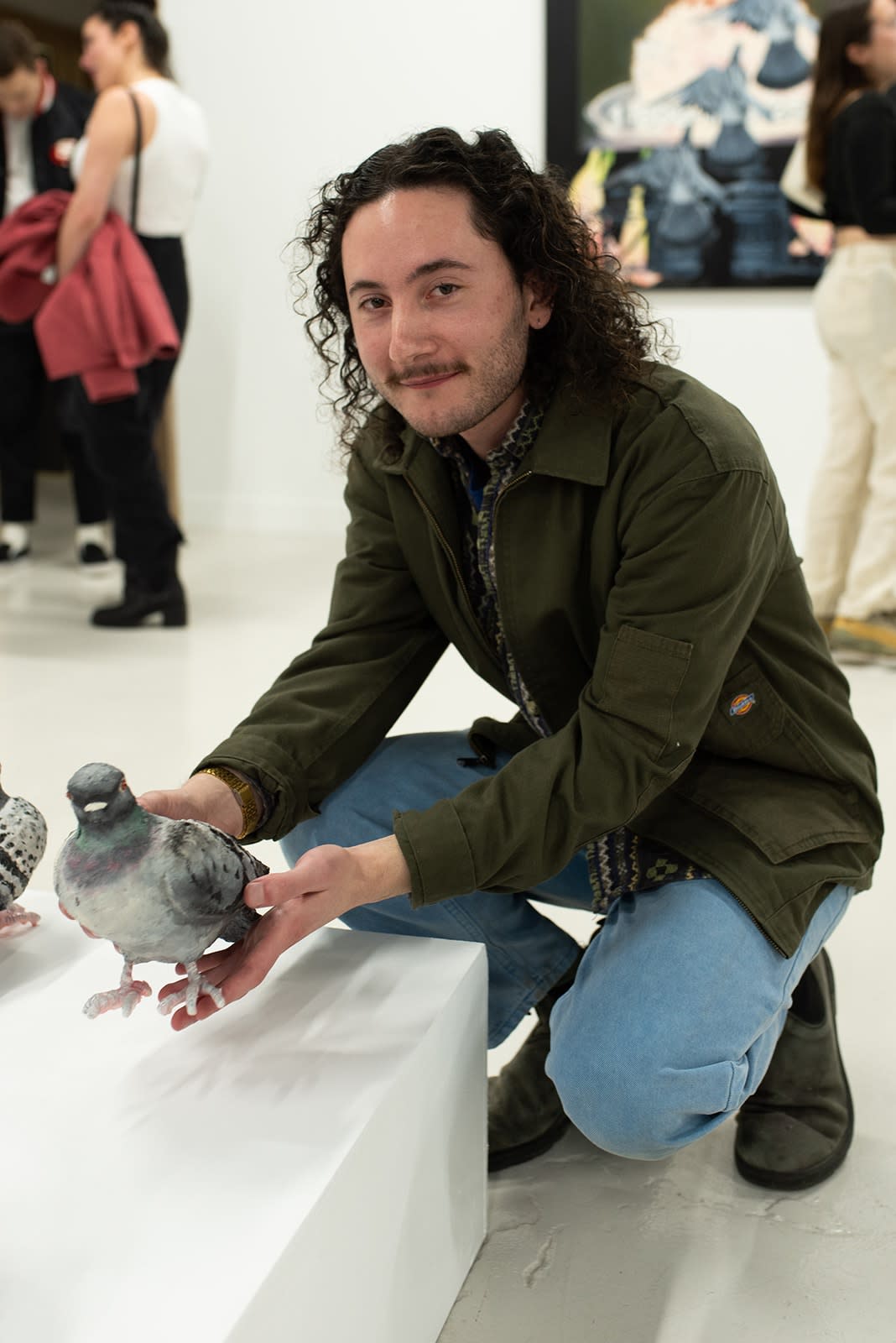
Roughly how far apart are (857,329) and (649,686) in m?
2.24

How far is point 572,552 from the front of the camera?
131 cm

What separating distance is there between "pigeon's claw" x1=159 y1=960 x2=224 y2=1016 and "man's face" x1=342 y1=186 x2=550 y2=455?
564mm

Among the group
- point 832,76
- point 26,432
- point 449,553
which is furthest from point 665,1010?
point 26,432

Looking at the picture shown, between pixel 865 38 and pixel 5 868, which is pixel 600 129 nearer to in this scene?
pixel 865 38

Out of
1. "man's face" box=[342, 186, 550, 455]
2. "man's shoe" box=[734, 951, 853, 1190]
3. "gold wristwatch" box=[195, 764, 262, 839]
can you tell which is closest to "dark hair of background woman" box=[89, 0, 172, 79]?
"man's face" box=[342, 186, 550, 455]

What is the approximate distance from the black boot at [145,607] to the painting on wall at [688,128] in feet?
6.25

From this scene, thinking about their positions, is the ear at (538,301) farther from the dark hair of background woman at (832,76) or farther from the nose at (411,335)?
the dark hair of background woman at (832,76)

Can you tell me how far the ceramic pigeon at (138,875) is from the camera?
100 centimetres

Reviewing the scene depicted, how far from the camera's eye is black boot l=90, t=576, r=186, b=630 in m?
3.67

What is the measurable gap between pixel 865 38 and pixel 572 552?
229cm

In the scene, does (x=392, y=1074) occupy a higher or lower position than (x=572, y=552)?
lower

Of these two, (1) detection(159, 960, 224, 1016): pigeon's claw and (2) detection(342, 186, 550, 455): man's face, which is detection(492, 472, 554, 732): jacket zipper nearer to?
(2) detection(342, 186, 550, 455): man's face

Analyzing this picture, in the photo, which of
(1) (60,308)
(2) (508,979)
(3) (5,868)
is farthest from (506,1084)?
(1) (60,308)

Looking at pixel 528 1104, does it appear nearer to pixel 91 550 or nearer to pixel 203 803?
pixel 203 803
